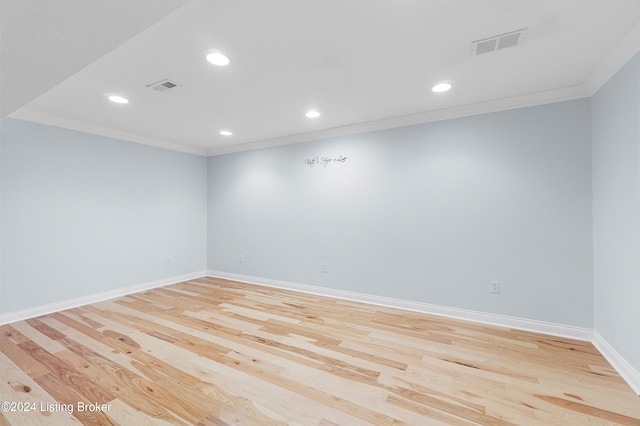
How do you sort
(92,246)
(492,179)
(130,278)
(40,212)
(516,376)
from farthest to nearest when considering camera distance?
(130,278) → (92,246) → (40,212) → (492,179) → (516,376)

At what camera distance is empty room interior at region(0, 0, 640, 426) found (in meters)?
1.65

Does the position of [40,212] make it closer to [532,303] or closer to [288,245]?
[288,245]

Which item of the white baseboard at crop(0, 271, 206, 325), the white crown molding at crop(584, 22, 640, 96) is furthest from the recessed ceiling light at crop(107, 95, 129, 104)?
the white crown molding at crop(584, 22, 640, 96)

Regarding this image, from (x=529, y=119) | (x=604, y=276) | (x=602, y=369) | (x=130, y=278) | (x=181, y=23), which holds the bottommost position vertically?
(x=602, y=369)

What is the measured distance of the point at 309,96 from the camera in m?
2.82

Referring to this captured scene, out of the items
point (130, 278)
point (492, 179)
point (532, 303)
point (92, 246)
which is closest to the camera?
point (532, 303)

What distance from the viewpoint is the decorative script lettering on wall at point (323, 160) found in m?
3.91

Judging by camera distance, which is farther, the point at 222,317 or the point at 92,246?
the point at 92,246

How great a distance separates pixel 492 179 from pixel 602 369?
1.85 meters

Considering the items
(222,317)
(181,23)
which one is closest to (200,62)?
(181,23)

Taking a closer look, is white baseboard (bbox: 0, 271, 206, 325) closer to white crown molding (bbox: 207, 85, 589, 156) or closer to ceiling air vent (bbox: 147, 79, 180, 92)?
white crown molding (bbox: 207, 85, 589, 156)

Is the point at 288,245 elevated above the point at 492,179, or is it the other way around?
the point at 492,179

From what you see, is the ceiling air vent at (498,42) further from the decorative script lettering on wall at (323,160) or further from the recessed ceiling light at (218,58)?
the decorative script lettering on wall at (323,160)

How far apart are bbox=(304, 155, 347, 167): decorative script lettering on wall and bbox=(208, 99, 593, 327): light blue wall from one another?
8cm
